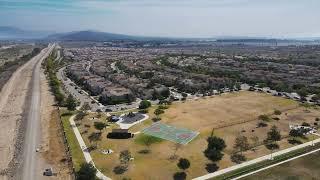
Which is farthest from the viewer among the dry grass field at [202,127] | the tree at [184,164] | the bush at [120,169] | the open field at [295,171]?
the dry grass field at [202,127]

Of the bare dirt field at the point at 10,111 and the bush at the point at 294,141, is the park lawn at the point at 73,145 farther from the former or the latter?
the bush at the point at 294,141

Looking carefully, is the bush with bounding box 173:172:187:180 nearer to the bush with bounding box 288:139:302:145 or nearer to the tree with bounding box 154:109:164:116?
the bush with bounding box 288:139:302:145

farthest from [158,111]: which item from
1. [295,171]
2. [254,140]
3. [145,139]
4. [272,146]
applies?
[295,171]

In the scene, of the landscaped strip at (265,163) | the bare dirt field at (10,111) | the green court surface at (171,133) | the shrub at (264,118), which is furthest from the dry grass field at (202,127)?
the bare dirt field at (10,111)

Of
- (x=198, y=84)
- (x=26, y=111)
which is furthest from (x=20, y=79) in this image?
(x=198, y=84)

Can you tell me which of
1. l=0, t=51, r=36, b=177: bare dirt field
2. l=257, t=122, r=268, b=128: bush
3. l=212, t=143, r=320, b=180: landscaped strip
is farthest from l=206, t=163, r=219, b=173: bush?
l=0, t=51, r=36, b=177: bare dirt field
